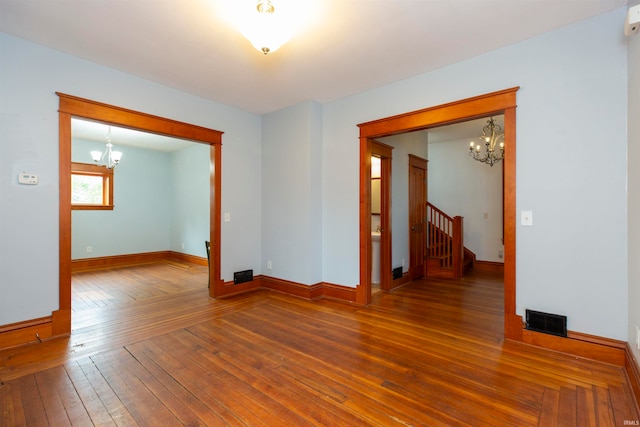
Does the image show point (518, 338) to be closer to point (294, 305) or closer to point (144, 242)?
point (294, 305)

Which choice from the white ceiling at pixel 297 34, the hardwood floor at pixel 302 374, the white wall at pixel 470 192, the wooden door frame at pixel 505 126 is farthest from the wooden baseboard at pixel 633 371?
the white wall at pixel 470 192

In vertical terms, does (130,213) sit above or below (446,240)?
above

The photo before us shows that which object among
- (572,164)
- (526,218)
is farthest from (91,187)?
(572,164)

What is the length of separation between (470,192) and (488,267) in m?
1.69

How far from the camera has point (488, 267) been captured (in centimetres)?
614

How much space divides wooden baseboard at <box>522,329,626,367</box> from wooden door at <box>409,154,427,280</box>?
2.63 m

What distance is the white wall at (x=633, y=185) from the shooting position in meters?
1.93

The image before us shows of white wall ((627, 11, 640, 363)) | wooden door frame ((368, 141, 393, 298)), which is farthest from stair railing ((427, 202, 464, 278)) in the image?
white wall ((627, 11, 640, 363))

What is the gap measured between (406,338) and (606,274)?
5.58ft

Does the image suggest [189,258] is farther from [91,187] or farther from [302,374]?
[302,374]

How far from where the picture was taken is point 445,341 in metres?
2.71

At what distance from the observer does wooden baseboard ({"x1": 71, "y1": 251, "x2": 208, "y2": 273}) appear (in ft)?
20.3

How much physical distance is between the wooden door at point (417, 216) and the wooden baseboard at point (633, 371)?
3.08 m

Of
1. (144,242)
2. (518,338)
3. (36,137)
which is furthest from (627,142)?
(144,242)
